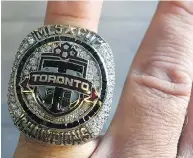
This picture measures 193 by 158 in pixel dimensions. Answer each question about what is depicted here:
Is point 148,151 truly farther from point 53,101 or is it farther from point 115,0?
point 115,0

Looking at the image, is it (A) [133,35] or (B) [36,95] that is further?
(A) [133,35]

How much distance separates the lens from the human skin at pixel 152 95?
805 millimetres

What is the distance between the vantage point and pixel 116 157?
0.81m

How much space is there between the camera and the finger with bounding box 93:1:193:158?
2.65 feet

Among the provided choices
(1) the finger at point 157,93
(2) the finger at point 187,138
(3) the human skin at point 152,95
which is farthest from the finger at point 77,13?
(2) the finger at point 187,138

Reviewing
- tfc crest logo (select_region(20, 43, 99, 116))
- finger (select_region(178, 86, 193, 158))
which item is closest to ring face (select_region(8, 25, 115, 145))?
tfc crest logo (select_region(20, 43, 99, 116))

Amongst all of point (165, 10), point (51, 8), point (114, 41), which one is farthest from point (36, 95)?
point (114, 41)

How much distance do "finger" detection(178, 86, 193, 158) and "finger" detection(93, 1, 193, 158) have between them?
2.2 inches

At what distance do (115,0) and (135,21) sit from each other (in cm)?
8

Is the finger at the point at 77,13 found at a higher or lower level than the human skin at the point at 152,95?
higher

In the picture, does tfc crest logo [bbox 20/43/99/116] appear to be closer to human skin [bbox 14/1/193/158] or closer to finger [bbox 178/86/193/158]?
human skin [bbox 14/1/193/158]

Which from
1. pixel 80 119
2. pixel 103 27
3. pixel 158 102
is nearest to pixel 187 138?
pixel 158 102

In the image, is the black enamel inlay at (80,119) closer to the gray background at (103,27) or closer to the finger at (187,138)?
the finger at (187,138)

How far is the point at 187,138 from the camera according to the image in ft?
2.93
